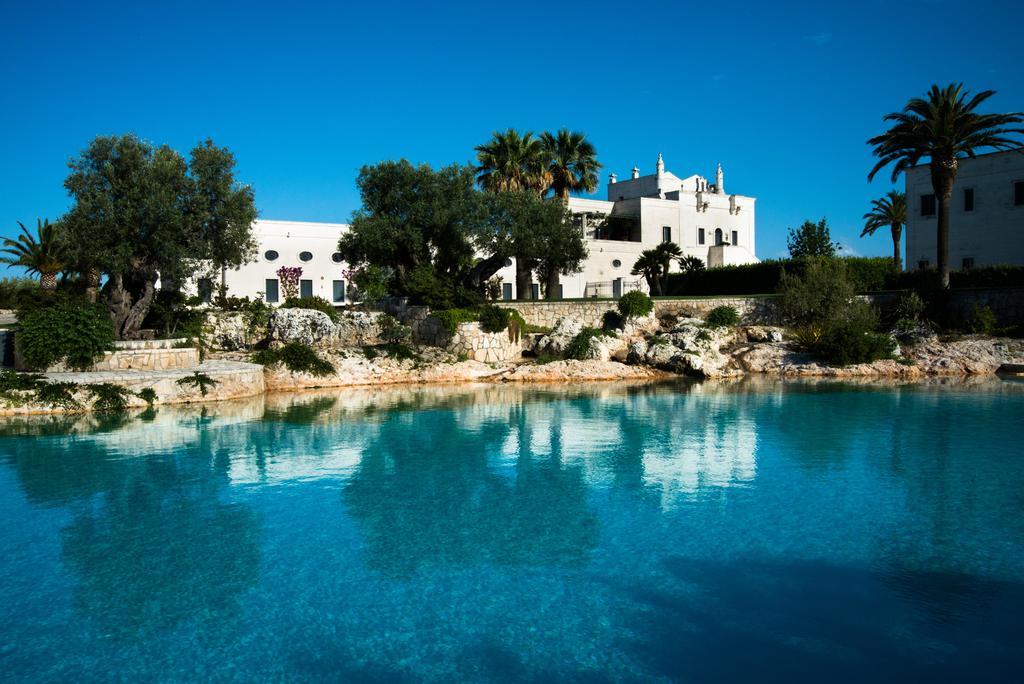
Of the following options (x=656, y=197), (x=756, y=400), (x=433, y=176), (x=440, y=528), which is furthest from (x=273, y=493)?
Answer: (x=656, y=197)

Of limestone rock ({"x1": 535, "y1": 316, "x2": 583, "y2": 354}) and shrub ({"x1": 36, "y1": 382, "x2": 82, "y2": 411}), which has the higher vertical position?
limestone rock ({"x1": 535, "y1": 316, "x2": 583, "y2": 354})

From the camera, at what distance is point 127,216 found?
22.1 m

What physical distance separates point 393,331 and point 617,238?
91.4ft

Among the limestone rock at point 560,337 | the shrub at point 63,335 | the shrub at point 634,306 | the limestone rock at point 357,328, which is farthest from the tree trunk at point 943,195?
the shrub at point 63,335

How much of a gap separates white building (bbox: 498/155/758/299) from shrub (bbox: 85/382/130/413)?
97.4 ft

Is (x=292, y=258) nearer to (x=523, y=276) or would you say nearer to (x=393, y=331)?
(x=523, y=276)

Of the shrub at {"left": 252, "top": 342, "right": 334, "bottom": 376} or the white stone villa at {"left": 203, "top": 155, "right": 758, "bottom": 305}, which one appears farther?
the white stone villa at {"left": 203, "top": 155, "right": 758, "bottom": 305}

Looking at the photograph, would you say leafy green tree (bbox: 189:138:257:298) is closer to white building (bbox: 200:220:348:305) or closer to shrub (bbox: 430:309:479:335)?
shrub (bbox: 430:309:479:335)

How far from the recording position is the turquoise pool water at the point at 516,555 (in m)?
5.96

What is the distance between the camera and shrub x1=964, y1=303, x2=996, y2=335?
28.7 metres

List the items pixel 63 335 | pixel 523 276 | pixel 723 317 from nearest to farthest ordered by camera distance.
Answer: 1. pixel 63 335
2. pixel 723 317
3. pixel 523 276

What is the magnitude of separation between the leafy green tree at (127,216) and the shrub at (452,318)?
9.16m

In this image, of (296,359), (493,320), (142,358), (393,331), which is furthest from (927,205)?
(142,358)

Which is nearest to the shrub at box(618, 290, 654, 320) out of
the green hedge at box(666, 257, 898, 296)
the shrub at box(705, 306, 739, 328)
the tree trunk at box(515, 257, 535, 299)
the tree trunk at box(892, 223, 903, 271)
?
the shrub at box(705, 306, 739, 328)
